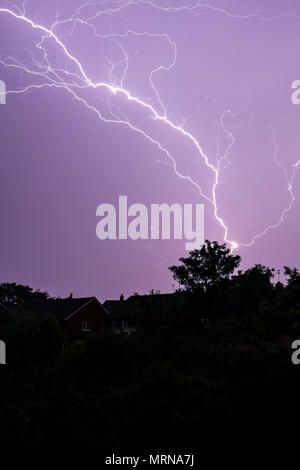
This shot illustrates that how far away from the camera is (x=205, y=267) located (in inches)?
1229

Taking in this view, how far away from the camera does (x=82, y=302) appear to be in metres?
41.4

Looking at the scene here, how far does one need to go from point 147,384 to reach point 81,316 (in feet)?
107

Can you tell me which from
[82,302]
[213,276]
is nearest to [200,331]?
[213,276]

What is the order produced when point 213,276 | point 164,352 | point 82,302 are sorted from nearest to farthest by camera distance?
point 164,352 < point 213,276 < point 82,302

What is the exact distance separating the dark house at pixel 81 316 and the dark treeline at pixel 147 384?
19.9 metres

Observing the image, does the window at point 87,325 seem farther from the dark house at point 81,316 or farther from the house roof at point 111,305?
the house roof at point 111,305

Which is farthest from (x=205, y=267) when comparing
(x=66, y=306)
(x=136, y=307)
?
(x=66, y=306)

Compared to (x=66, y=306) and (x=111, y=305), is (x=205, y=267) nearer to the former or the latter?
(x=66, y=306)

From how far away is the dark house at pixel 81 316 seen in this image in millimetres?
39938

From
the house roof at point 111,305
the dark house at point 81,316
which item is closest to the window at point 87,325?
the dark house at point 81,316

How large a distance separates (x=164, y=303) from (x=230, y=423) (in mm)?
20747
